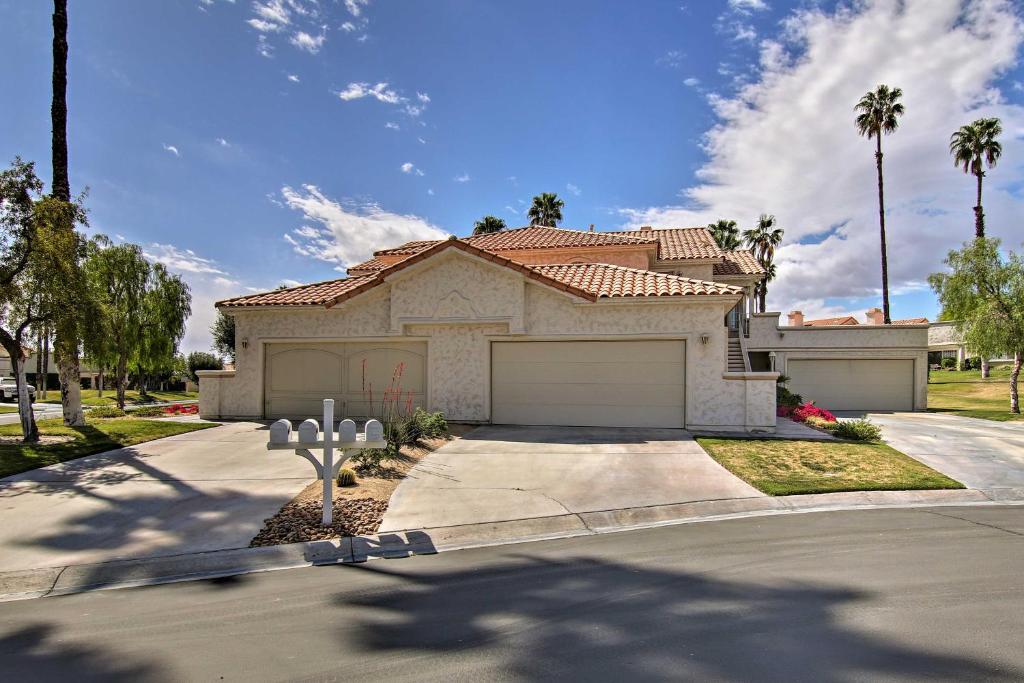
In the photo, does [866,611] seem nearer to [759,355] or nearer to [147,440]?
[147,440]

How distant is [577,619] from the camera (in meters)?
3.93

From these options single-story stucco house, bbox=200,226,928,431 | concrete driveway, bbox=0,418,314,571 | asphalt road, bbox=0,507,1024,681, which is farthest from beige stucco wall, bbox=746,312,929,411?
concrete driveway, bbox=0,418,314,571

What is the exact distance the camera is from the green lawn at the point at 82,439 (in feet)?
29.5

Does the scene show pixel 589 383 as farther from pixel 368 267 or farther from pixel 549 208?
pixel 549 208

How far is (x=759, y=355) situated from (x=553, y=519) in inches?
885

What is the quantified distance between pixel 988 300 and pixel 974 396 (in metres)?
12.0

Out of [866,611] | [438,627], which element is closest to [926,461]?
[866,611]

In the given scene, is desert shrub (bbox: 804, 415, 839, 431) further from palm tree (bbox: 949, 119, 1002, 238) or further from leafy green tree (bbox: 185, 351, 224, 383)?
leafy green tree (bbox: 185, 351, 224, 383)

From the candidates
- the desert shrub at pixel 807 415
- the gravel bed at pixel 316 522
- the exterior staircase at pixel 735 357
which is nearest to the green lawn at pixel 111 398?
the gravel bed at pixel 316 522

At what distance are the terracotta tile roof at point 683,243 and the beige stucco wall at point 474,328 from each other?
7531 millimetres

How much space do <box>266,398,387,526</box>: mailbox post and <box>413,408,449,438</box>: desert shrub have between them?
15.7 feet

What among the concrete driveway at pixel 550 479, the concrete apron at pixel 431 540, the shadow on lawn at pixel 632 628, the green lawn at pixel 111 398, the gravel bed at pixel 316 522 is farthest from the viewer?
the green lawn at pixel 111 398

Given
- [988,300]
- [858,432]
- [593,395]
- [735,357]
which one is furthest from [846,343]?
[593,395]

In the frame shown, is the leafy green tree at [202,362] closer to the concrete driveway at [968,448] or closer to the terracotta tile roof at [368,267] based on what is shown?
the terracotta tile roof at [368,267]
